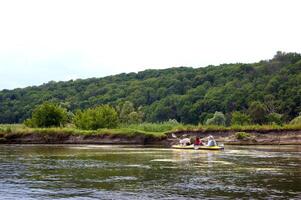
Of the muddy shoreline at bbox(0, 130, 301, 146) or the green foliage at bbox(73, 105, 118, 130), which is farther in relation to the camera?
the green foliage at bbox(73, 105, 118, 130)

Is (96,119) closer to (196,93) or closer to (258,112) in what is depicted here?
(258,112)

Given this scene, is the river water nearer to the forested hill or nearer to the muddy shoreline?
the muddy shoreline

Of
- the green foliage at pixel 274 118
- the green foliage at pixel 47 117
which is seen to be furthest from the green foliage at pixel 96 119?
the green foliage at pixel 274 118

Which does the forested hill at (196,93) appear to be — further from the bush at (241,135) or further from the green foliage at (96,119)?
the bush at (241,135)

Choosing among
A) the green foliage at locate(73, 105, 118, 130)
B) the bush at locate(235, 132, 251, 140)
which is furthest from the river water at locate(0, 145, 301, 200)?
the green foliage at locate(73, 105, 118, 130)

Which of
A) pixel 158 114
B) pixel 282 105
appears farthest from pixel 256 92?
pixel 158 114

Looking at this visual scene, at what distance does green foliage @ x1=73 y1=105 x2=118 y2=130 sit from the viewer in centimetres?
9544

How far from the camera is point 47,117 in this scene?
308 feet

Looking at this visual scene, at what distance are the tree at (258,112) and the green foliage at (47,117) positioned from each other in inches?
2401

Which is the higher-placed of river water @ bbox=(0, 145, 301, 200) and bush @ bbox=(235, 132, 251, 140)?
bush @ bbox=(235, 132, 251, 140)

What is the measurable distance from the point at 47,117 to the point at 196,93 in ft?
272

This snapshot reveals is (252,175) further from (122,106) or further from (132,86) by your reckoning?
(132,86)

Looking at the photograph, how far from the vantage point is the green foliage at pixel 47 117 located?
9331cm

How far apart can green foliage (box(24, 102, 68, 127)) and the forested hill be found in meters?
57.7
